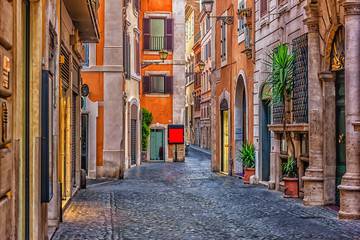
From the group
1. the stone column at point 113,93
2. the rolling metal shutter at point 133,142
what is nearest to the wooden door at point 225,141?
the stone column at point 113,93

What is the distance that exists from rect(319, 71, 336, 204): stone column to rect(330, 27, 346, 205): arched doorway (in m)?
0.08

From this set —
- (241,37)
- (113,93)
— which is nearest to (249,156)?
(241,37)

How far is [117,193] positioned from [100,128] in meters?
6.33

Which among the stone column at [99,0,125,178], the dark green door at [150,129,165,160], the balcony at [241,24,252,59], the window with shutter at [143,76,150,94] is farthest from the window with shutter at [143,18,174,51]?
the balcony at [241,24,252,59]

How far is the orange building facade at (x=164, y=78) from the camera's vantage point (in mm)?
34500

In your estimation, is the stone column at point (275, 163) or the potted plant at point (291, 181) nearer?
the potted plant at point (291, 181)

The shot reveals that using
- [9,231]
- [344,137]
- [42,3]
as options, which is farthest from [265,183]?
[9,231]

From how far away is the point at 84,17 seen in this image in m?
13.8

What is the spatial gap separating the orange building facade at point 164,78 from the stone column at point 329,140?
74.3ft

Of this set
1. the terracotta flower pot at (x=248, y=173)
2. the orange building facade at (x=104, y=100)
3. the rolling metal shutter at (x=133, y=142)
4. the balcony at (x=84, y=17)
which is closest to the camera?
the balcony at (x=84, y=17)

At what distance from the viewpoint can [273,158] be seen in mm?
15727

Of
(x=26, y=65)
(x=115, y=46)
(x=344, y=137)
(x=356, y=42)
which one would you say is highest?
(x=115, y=46)

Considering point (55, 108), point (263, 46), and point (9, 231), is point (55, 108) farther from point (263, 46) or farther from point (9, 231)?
point (263, 46)

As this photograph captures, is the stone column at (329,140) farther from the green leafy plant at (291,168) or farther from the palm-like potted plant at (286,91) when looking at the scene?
the green leafy plant at (291,168)
